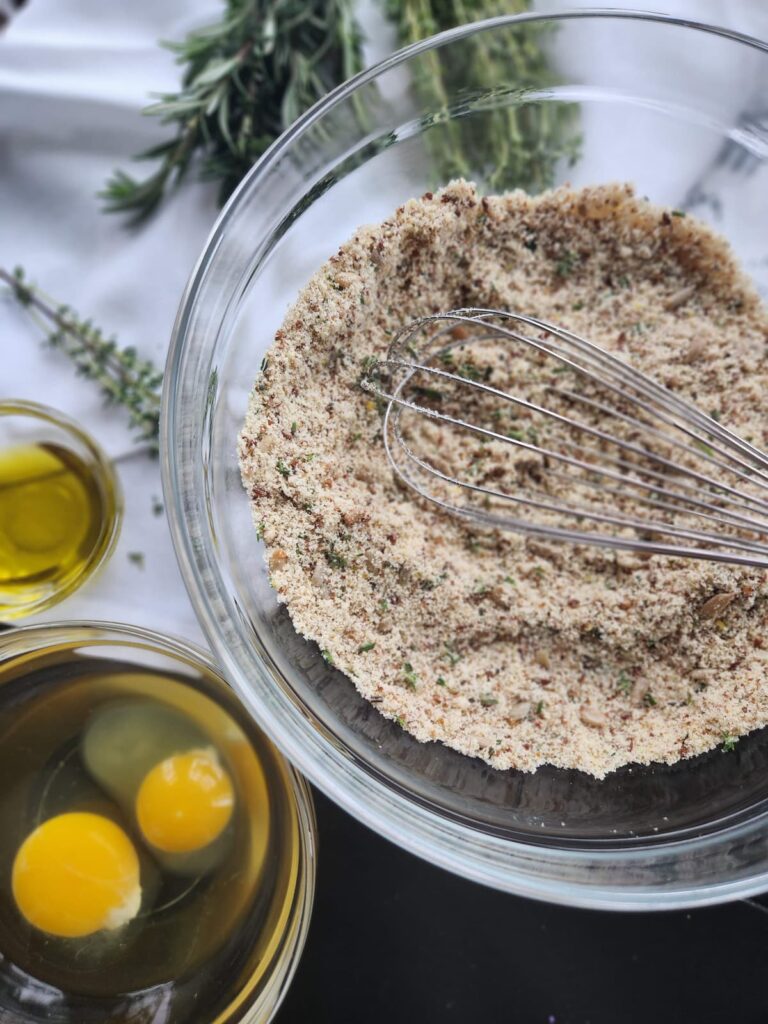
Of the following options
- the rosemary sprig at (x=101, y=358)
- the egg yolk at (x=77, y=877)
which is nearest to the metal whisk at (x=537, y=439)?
the rosemary sprig at (x=101, y=358)

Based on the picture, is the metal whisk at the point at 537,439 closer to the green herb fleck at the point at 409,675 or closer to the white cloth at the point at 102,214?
the green herb fleck at the point at 409,675

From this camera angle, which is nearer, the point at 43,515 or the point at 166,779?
the point at 166,779

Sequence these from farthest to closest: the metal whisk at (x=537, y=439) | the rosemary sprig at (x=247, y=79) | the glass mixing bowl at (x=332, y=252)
Answer: the rosemary sprig at (x=247, y=79) < the metal whisk at (x=537, y=439) < the glass mixing bowl at (x=332, y=252)

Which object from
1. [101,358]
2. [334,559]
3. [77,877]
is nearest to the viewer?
[334,559]

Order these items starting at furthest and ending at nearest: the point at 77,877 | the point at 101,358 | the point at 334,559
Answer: the point at 101,358, the point at 77,877, the point at 334,559

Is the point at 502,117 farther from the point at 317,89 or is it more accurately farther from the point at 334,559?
the point at 334,559

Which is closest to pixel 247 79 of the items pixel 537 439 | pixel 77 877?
pixel 537 439
